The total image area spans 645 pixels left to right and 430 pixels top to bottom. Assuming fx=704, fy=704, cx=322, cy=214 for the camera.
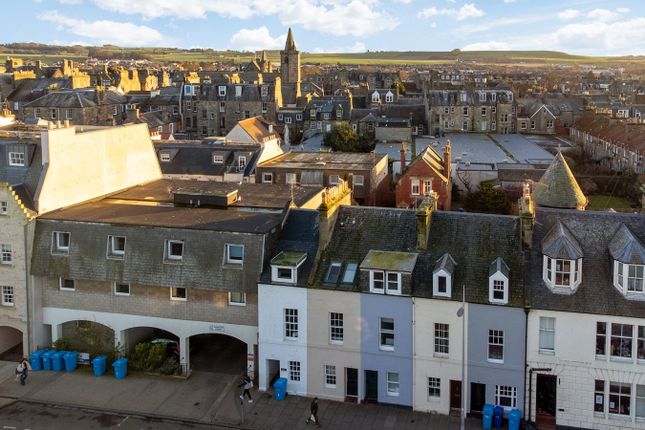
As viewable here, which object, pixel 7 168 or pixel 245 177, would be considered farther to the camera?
pixel 245 177

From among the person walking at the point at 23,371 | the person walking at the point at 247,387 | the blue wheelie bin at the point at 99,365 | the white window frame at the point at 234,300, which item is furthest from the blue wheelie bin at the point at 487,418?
the person walking at the point at 23,371

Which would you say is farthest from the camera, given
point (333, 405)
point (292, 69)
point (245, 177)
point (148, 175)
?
point (292, 69)

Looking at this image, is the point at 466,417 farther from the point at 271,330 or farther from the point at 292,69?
the point at 292,69

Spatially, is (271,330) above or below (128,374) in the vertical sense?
above

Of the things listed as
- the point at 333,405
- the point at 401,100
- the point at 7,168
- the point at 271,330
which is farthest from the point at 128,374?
the point at 401,100

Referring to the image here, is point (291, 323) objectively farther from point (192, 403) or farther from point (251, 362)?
point (192, 403)

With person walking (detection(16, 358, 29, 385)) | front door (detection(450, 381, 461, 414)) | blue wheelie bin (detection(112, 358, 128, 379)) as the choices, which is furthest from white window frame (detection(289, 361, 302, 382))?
person walking (detection(16, 358, 29, 385))

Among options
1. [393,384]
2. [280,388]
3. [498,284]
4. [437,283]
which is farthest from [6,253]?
[498,284]

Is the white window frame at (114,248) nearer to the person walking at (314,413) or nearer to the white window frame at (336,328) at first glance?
the white window frame at (336,328)
